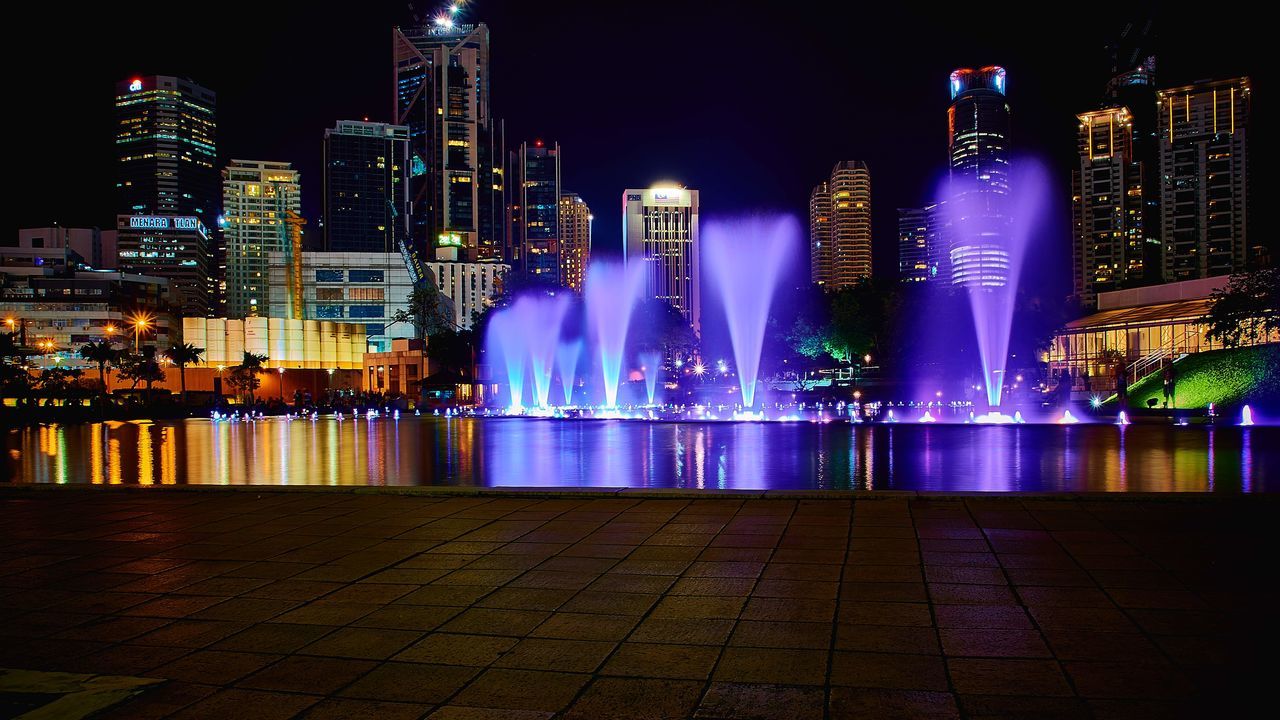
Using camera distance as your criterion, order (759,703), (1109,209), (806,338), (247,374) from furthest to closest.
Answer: (1109,209), (247,374), (806,338), (759,703)

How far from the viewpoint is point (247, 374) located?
269ft

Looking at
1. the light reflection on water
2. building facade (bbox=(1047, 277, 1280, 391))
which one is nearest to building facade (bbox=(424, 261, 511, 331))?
building facade (bbox=(1047, 277, 1280, 391))

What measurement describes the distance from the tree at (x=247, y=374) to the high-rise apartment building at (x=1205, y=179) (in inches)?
5534

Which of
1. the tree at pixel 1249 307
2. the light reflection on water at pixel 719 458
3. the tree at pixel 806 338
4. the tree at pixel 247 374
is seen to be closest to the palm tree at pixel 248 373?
the tree at pixel 247 374

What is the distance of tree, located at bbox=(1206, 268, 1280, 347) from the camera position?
30125mm

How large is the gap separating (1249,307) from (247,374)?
78.5m

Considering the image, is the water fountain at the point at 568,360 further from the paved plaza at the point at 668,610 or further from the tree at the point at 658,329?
the paved plaza at the point at 668,610

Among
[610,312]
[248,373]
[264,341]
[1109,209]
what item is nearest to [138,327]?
[264,341]

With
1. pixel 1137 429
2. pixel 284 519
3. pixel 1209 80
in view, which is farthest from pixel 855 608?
pixel 1209 80

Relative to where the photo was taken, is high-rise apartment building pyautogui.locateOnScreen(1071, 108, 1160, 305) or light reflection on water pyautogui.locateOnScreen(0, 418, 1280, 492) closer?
light reflection on water pyautogui.locateOnScreen(0, 418, 1280, 492)

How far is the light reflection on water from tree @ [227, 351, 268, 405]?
53.1 meters

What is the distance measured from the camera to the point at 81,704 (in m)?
4.09

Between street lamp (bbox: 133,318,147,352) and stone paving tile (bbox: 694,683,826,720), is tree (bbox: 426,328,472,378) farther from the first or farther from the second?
stone paving tile (bbox: 694,683,826,720)

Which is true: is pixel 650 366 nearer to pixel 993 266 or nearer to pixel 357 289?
pixel 993 266
